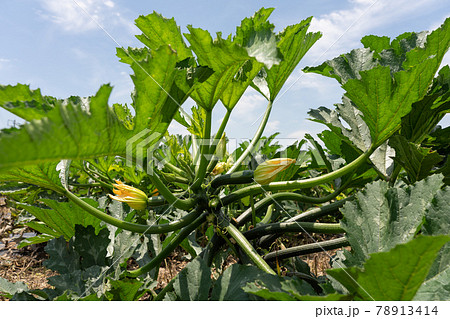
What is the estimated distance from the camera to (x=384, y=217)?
69cm

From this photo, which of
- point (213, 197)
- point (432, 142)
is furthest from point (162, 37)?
point (432, 142)

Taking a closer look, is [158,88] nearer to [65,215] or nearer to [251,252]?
[251,252]

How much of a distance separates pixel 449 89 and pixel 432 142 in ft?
0.86

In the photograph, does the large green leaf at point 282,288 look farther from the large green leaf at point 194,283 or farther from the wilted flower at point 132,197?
the wilted flower at point 132,197

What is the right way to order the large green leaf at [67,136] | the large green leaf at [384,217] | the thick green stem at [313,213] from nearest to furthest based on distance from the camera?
the large green leaf at [67,136], the large green leaf at [384,217], the thick green stem at [313,213]

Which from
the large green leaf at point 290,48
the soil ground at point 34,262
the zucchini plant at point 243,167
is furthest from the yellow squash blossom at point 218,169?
the soil ground at point 34,262

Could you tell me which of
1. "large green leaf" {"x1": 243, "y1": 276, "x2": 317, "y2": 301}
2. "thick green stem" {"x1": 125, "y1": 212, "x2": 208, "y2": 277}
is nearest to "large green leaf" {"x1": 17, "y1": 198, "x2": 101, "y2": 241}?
"thick green stem" {"x1": 125, "y1": 212, "x2": 208, "y2": 277}

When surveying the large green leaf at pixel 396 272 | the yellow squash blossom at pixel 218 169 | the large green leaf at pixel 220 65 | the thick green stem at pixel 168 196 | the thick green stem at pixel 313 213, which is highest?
the large green leaf at pixel 220 65

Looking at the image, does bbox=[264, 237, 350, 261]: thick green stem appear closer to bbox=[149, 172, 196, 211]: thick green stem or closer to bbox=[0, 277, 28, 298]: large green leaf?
bbox=[149, 172, 196, 211]: thick green stem

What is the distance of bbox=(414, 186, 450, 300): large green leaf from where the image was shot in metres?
0.59

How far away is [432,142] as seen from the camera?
1066 mm

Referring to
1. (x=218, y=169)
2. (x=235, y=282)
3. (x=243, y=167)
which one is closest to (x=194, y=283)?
(x=235, y=282)

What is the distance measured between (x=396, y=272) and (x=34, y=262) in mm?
2219

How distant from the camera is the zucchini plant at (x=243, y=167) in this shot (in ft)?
1.75
